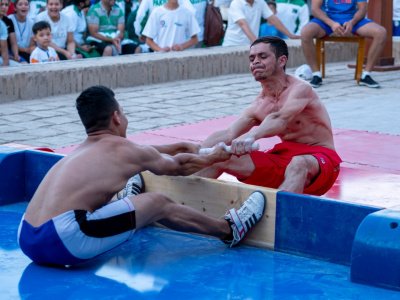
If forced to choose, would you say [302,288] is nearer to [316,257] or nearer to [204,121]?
[316,257]

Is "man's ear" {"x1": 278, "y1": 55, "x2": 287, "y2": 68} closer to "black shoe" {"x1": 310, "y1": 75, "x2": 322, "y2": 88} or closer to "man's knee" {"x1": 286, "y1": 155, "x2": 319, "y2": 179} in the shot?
"man's knee" {"x1": 286, "y1": 155, "x2": 319, "y2": 179}

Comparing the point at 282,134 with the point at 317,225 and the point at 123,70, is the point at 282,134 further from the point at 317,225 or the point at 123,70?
the point at 123,70

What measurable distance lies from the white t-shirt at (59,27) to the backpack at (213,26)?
6.63 ft

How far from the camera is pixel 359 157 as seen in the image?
6.52 m

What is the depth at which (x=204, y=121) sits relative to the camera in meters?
8.05

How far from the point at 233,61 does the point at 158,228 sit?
21.6 ft

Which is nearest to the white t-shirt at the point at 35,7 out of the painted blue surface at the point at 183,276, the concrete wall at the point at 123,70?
the concrete wall at the point at 123,70

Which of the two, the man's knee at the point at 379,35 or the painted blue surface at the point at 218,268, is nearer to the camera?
the painted blue surface at the point at 218,268

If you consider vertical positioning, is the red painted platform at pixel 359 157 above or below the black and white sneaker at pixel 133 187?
below

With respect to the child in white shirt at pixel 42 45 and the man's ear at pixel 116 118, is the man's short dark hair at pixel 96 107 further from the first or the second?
the child in white shirt at pixel 42 45

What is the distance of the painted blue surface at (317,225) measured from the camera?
4156 mm

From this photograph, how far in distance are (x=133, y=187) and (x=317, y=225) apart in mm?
1227

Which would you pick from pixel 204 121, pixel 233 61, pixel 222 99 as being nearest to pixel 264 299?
pixel 204 121

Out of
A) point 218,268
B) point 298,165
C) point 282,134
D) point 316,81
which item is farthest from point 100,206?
point 316,81
